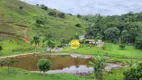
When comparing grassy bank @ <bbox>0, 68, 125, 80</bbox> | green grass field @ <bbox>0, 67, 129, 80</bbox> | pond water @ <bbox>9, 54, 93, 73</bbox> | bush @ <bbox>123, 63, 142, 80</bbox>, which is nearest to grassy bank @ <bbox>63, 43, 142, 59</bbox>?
pond water @ <bbox>9, 54, 93, 73</bbox>

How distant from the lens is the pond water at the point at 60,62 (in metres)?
95.4

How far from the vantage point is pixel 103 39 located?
167875 millimetres

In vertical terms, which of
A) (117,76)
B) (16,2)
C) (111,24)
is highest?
(16,2)

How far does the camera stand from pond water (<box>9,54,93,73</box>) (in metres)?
95.4

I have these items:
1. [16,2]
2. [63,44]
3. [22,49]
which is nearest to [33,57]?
[22,49]

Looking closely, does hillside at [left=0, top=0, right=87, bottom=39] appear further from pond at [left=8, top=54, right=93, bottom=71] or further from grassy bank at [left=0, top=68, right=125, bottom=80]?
grassy bank at [left=0, top=68, right=125, bottom=80]

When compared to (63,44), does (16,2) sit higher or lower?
higher

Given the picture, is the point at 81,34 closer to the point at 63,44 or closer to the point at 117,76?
the point at 63,44

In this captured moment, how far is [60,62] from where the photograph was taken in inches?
4158

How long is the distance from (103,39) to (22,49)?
2372 inches

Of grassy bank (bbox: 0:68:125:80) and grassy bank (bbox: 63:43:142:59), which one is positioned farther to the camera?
grassy bank (bbox: 63:43:142:59)

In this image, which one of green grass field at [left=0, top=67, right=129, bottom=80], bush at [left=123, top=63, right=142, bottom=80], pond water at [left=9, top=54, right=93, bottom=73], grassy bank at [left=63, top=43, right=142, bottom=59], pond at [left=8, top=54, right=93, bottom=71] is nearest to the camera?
green grass field at [left=0, top=67, right=129, bottom=80]

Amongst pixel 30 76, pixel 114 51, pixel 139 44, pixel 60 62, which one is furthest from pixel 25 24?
pixel 30 76

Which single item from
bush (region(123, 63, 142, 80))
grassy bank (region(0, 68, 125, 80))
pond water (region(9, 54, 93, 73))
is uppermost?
bush (region(123, 63, 142, 80))
